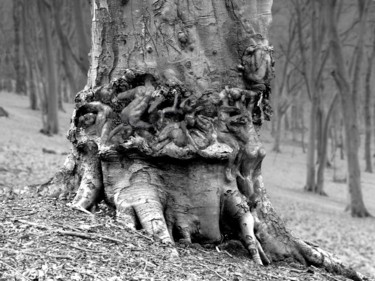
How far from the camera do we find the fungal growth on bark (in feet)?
11.1

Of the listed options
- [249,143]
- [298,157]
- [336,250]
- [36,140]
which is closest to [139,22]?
[249,143]

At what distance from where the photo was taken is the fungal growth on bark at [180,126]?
3373mm

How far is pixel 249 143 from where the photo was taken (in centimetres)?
359

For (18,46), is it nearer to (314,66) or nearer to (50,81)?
(50,81)

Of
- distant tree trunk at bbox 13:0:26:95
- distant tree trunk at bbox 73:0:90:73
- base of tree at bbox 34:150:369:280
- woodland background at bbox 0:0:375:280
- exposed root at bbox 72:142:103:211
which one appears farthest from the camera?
distant tree trunk at bbox 13:0:26:95

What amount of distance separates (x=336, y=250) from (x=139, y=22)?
6773mm

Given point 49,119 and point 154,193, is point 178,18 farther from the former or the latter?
point 49,119

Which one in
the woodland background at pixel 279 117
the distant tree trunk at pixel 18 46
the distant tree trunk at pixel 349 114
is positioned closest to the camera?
the woodland background at pixel 279 117

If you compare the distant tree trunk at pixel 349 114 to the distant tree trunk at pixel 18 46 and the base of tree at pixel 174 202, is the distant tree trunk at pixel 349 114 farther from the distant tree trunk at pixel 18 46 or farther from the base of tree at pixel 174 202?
the distant tree trunk at pixel 18 46

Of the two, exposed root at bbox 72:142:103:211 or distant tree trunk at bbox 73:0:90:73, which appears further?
distant tree trunk at bbox 73:0:90:73

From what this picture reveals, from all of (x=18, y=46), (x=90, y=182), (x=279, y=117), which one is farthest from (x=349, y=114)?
(x=18, y=46)

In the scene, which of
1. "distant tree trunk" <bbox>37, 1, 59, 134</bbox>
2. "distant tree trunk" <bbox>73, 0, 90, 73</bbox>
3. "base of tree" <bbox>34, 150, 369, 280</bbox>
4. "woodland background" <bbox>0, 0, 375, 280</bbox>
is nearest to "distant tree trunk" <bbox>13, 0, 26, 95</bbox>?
"woodland background" <bbox>0, 0, 375, 280</bbox>

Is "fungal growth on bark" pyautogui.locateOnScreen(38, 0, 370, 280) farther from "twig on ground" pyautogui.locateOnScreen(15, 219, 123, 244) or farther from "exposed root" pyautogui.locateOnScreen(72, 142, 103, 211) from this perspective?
"twig on ground" pyautogui.locateOnScreen(15, 219, 123, 244)

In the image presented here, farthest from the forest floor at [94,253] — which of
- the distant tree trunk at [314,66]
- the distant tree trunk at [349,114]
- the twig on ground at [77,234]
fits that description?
the distant tree trunk at [314,66]
